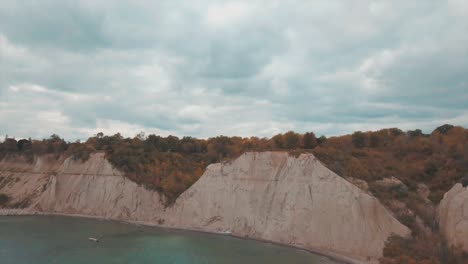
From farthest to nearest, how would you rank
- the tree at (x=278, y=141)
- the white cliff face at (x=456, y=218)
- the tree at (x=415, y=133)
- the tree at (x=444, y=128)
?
the tree at (x=415, y=133) < the tree at (x=278, y=141) < the tree at (x=444, y=128) < the white cliff face at (x=456, y=218)

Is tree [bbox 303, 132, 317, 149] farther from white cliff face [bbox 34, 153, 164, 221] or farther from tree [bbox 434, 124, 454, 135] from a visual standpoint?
white cliff face [bbox 34, 153, 164, 221]

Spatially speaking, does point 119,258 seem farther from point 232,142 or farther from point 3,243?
point 232,142

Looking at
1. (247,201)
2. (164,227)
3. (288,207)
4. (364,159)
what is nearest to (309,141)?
(364,159)

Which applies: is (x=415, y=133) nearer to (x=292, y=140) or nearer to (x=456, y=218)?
(x=292, y=140)

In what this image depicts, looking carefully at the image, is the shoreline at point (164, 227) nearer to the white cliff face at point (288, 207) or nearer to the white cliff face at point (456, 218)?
the white cliff face at point (288, 207)

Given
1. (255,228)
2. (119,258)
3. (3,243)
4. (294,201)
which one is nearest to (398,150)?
(294,201)

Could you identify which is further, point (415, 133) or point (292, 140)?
point (415, 133)

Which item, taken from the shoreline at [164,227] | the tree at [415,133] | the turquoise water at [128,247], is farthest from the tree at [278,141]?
the tree at [415,133]
